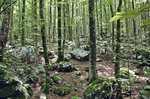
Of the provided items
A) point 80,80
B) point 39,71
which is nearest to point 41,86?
point 39,71

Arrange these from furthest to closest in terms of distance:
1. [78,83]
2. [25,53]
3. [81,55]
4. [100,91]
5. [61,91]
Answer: [81,55], [25,53], [78,83], [61,91], [100,91]

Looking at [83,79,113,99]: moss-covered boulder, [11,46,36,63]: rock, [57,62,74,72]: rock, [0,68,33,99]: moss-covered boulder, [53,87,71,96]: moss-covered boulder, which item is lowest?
[53,87,71,96]: moss-covered boulder

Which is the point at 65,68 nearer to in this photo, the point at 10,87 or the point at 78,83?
the point at 78,83

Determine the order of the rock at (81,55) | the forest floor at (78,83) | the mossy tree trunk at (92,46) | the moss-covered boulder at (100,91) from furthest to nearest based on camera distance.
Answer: the rock at (81,55) < the mossy tree trunk at (92,46) < the forest floor at (78,83) < the moss-covered boulder at (100,91)

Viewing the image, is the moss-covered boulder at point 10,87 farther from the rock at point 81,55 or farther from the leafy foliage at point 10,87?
the rock at point 81,55

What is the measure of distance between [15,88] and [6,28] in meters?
3.43

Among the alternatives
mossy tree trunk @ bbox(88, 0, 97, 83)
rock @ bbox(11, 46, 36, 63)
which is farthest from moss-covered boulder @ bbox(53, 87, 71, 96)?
rock @ bbox(11, 46, 36, 63)

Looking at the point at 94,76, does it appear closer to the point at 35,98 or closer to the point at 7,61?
the point at 35,98

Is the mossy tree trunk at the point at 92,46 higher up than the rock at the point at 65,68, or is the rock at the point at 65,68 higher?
the mossy tree trunk at the point at 92,46

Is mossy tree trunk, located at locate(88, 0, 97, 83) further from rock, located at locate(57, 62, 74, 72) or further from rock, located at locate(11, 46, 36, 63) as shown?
rock, located at locate(11, 46, 36, 63)

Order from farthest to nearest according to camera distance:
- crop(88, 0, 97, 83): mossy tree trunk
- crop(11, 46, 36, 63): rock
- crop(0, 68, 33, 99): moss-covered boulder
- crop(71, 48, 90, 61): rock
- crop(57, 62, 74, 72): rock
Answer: crop(71, 48, 90, 61): rock
crop(57, 62, 74, 72): rock
crop(11, 46, 36, 63): rock
crop(88, 0, 97, 83): mossy tree trunk
crop(0, 68, 33, 99): moss-covered boulder

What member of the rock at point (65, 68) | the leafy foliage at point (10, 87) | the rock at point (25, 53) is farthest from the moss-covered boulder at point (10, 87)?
the rock at point (65, 68)

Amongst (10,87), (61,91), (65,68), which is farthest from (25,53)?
(10,87)

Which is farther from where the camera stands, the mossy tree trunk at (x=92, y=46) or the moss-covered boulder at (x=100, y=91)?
the mossy tree trunk at (x=92, y=46)
